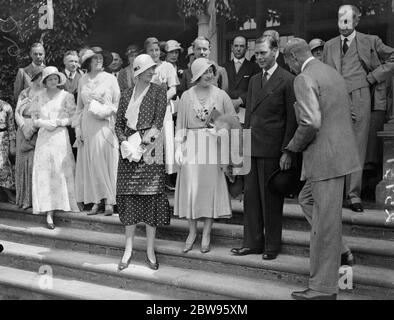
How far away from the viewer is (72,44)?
8.68m

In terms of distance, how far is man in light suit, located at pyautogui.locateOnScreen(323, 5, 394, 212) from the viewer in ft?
17.3

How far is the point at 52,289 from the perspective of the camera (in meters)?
5.16

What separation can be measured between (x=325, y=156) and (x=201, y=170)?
58.7 inches

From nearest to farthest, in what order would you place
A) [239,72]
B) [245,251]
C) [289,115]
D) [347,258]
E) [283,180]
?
[347,258] < [283,180] < [289,115] < [245,251] < [239,72]

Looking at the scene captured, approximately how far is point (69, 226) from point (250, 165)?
254cm

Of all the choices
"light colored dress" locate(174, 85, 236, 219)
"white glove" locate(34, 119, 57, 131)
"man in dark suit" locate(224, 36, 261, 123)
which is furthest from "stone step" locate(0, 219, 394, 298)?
"man in dark suit" locate(224, 36, 261, 123)

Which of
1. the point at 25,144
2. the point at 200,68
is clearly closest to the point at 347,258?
the point at 200,68

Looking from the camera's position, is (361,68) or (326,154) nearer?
(326,154)

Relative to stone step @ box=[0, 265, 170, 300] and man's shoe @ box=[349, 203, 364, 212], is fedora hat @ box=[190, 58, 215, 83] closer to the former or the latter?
man's shoe @ box=[349, 203, 364, 212]

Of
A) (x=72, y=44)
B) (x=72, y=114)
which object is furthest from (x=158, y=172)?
(x=72, y=44)

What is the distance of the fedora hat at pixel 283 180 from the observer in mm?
4453

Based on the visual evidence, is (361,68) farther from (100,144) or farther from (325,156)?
(100,144)
